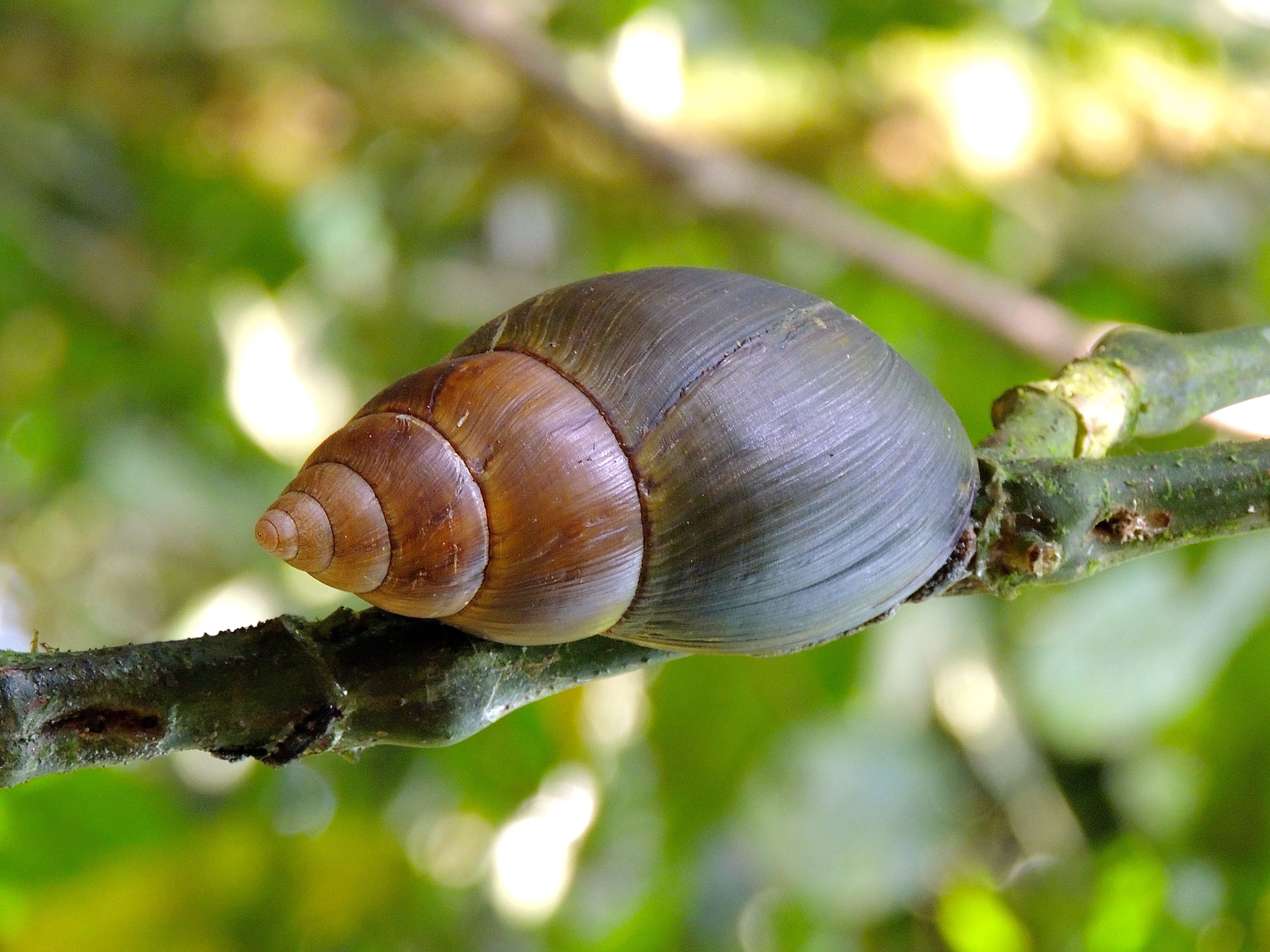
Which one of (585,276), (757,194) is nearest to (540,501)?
(757,194)

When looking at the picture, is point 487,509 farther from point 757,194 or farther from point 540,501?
point 757,194

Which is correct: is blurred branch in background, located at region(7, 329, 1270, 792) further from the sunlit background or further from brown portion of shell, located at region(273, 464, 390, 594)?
the sunlit background

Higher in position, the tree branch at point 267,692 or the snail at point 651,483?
the snail at point 651,483

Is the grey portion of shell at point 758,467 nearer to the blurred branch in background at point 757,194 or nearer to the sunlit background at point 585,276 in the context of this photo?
the sunlit background at point 585,276

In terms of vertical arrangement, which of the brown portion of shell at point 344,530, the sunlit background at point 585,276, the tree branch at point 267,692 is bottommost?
the sunlit background at point 585,276

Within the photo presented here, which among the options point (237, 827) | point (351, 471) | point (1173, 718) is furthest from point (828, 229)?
point (351, 471)

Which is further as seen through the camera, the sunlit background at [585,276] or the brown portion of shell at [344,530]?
the sunlit background at [585,276]

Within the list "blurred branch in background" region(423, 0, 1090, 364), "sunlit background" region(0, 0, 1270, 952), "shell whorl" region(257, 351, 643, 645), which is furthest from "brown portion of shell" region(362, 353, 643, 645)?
"blurred branch in background" region(423, 0, 1090, 364)

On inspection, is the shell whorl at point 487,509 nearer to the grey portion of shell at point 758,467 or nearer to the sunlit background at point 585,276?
the grey portion of shell at point 758,467

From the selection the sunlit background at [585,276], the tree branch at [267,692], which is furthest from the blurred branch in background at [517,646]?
the sunlit background at [585,276]
